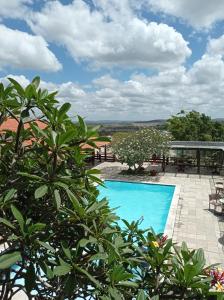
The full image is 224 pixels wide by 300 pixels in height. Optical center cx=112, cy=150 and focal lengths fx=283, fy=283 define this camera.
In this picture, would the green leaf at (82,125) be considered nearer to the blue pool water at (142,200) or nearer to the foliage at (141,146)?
the blue pool water at (142,200)

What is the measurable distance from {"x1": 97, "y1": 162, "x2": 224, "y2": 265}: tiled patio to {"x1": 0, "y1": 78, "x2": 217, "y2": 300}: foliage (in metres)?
6.87

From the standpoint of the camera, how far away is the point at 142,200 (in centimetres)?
1661

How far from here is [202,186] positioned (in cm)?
1714

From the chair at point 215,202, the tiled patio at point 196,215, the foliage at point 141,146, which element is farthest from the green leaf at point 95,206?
the foliage at point 141,146

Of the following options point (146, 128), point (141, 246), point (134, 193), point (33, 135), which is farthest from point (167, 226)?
point (146, 128)

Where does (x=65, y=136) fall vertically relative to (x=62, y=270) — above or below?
above

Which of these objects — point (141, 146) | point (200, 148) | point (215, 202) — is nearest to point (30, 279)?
point (215, 202)

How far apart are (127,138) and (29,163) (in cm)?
1855

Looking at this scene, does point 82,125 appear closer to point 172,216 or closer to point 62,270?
point 62,270

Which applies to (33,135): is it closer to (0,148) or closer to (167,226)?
(0,148)

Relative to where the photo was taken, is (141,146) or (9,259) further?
(141,146)

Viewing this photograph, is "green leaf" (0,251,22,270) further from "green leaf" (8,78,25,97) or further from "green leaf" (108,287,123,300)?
"green leaf" (8,78,25,97)

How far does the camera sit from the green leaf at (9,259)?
5.39 ft

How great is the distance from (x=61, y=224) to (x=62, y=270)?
0.45m
